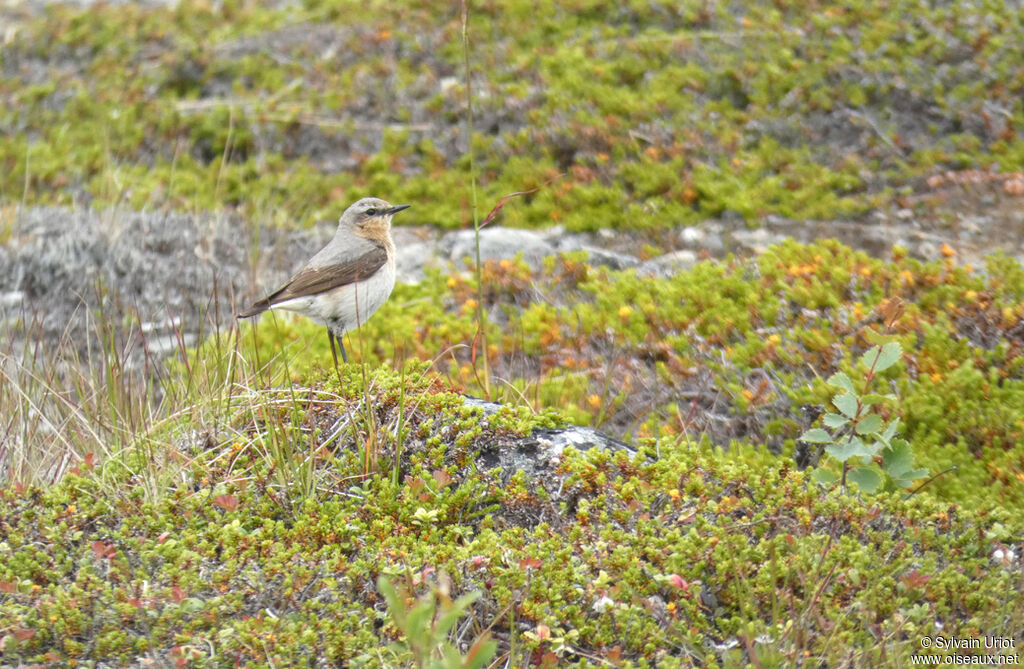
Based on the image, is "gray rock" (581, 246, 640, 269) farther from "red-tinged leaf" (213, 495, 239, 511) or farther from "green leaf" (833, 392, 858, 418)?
"red-tinged leaf" (213, 495, 239, 511)

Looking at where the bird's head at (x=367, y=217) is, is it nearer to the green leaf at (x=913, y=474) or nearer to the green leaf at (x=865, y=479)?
the green leaf at (x=865, y=479)

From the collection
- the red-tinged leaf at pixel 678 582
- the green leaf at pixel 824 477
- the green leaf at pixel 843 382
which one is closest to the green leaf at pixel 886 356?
the green leaf at pixel 843 382

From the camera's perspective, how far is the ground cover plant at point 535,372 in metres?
4.79

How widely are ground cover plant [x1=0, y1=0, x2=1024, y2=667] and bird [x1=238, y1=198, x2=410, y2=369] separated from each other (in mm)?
462

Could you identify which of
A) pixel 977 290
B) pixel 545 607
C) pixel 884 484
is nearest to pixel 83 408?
pixel 545 607

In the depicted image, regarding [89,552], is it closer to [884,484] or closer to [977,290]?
[884,484]

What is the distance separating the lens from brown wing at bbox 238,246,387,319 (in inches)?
277

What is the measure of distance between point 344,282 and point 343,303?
155mm

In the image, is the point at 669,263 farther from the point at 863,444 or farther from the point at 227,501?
the point at 227,501

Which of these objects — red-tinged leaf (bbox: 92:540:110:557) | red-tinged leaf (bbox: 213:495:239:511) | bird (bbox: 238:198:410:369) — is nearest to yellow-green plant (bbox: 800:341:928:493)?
red-tinged leaf (bbox: 213:495:239:511)

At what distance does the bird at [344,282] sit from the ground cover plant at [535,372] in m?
0.46

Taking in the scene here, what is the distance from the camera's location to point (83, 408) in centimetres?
620

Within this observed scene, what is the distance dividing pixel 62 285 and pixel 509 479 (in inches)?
232

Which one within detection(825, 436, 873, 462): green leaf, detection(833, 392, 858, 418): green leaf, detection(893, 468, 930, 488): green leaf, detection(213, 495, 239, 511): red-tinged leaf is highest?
detection(833, 392, 858, 418): green leaf
